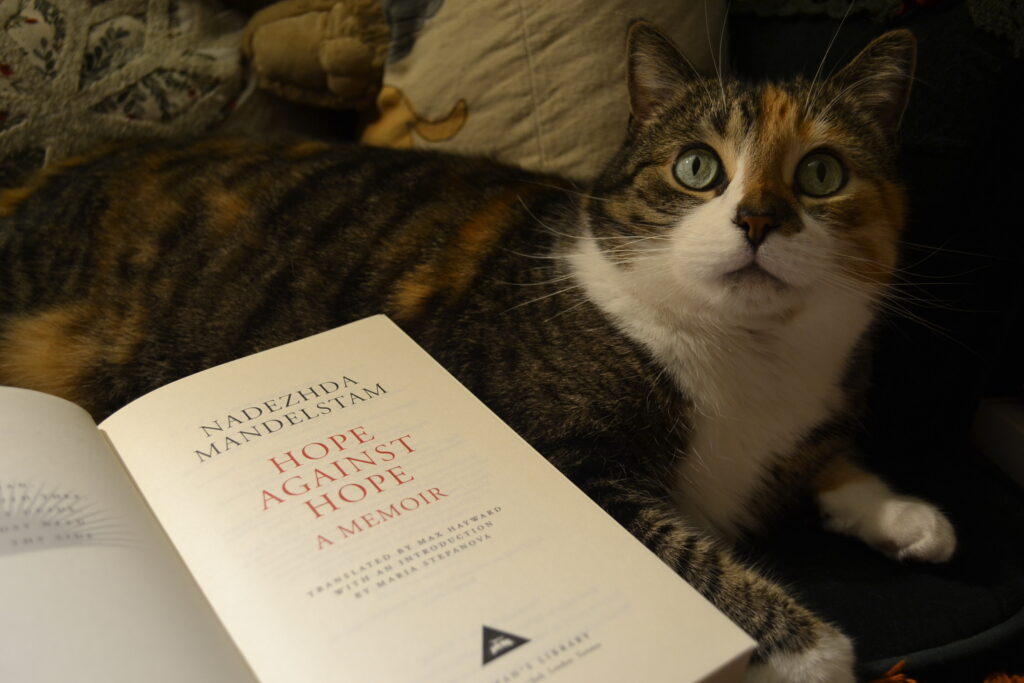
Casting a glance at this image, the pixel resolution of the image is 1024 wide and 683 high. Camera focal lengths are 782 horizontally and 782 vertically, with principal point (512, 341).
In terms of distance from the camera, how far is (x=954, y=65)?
2.97ft

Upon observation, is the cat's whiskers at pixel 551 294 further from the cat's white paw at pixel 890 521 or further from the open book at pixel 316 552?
the cat's white paw at pixel 890 521

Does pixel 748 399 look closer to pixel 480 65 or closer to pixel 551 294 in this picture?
pixel 551 294

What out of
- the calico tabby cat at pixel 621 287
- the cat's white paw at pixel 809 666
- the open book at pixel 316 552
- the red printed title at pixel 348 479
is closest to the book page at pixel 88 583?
the open book at pixel 316 552

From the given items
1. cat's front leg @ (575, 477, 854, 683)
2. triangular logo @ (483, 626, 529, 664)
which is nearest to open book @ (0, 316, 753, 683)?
triangular logo @ (483, 626, 529, 664)

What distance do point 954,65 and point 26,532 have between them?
105cm

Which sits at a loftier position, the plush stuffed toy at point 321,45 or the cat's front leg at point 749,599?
the plush stuffed toy at point 321,45

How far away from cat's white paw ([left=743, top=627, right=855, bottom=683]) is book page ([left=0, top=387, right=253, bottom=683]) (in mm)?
439

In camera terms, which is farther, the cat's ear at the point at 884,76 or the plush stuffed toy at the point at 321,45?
the plush stuffed toy at the point at 321,45

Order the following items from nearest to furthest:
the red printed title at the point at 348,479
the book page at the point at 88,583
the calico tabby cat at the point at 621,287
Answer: the book page at the point at 88,583 → the red printed title at the point at 348,479 → the calico tabby cat at the point at 621,287

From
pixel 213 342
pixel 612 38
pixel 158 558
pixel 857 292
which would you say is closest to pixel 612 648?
pixel 158 558

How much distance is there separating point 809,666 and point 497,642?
0.30m

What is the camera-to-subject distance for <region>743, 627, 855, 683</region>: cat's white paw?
0.69 metres

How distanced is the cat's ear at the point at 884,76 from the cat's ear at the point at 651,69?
173mm

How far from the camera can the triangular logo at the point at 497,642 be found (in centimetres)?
56
